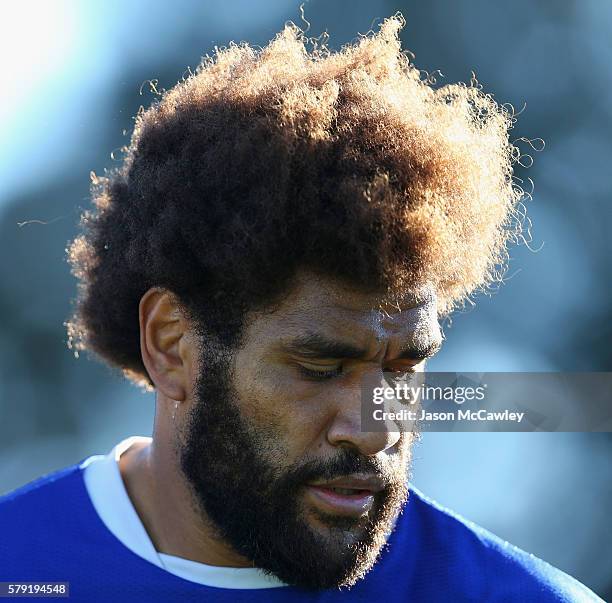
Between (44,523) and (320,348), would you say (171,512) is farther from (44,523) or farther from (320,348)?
(320,348)

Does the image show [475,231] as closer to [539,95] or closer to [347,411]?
[347,411]

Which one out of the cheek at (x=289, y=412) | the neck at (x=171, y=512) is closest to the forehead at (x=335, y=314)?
the cheek at (x=289, y=412)

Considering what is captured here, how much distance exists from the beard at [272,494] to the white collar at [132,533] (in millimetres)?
65

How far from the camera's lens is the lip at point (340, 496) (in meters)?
2.86

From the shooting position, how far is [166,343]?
3.14 metres

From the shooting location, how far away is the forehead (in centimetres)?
286

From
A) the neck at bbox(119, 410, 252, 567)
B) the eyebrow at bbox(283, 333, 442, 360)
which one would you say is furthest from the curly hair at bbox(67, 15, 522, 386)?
the neck at bbox(119, 410, 252, 567)

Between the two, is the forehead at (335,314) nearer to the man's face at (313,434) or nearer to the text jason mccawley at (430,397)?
the man's face at (313,434)

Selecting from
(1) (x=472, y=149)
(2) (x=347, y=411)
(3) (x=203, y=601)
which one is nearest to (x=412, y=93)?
(1) (x=472, y=149)

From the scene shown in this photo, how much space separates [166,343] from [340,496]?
0.60m

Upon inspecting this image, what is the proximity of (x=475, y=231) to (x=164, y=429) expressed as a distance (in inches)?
36.3

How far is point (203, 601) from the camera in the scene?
Result: 302 centimetres

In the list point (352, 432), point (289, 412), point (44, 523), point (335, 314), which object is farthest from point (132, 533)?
point (335, 314)

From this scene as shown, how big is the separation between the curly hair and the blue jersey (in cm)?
55
